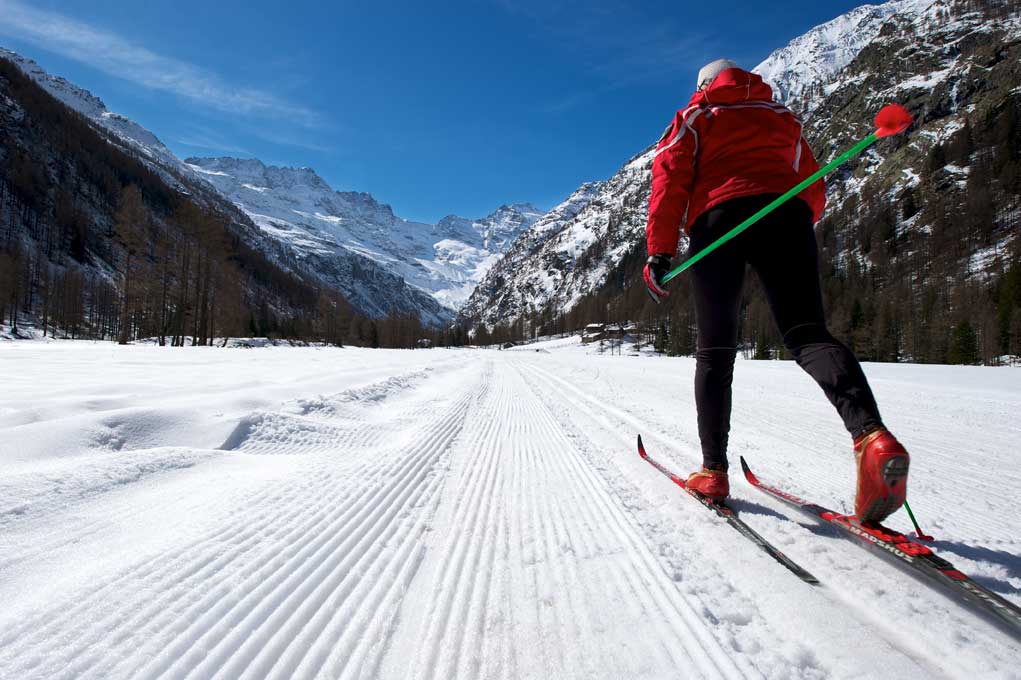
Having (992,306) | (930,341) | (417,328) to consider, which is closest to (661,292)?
(930,341)

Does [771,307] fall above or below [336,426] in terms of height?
above

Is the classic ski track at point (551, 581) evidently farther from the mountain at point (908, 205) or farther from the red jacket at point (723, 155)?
the mountain at point (908, 205)

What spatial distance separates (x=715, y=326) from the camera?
1936 mm

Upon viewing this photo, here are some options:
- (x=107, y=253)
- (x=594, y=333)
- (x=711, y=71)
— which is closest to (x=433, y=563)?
(x=711, y=71)

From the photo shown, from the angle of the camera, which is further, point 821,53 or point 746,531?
point 821,53

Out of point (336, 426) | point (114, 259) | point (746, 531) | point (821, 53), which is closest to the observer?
point (746, 531)

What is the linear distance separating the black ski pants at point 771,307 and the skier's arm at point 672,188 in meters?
0.12

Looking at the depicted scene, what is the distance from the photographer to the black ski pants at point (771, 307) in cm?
150

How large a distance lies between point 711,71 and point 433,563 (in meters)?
2.64

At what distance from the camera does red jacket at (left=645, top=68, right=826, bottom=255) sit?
1899 mm

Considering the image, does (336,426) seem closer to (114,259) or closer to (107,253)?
(114,259)

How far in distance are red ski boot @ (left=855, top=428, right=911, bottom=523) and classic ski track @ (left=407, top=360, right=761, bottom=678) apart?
2.38 feet

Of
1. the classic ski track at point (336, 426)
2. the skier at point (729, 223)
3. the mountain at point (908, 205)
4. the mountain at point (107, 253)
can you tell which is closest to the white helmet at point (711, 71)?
the skier at point (729, 223)

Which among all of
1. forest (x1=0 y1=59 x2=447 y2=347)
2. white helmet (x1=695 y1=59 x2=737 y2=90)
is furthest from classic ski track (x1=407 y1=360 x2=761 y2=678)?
forest (x1=0 y1=59 x2=447 y2=347)
